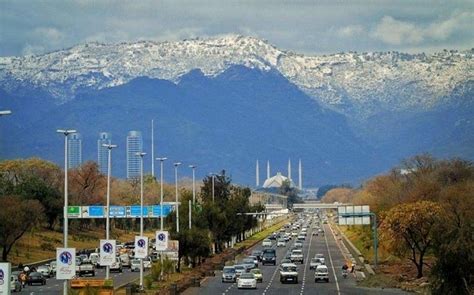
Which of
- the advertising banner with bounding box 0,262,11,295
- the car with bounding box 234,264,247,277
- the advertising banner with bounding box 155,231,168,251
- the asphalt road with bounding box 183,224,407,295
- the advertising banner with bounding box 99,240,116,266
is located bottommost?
the asphalt road with bounding box 183,224,407,295

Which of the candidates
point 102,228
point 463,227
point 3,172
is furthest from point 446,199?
point 3,172

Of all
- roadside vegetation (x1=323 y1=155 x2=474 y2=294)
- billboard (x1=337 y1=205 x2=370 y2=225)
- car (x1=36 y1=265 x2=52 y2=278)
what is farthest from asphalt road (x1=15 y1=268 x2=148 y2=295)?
roadside vegetation (x1=323 y1=155 x2=474 y2=294)

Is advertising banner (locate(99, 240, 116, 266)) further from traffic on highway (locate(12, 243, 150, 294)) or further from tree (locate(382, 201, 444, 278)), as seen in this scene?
tree (locate(382, 201, 444, 278))

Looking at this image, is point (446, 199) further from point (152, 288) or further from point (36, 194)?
point (36, 194)

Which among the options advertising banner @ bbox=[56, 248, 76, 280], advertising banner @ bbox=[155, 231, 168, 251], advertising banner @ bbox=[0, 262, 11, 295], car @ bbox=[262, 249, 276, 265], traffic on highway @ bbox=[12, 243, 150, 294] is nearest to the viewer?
advertising banner @ bbox=[0, 262, 11, 295]

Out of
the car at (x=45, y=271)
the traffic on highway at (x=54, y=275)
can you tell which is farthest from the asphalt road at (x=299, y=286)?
the car at (x=45, y=271)

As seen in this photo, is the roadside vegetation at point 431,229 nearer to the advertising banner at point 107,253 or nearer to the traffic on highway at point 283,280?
the traffic on highway at point 283,280

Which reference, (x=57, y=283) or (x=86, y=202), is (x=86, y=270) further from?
(x=86, y=202)
